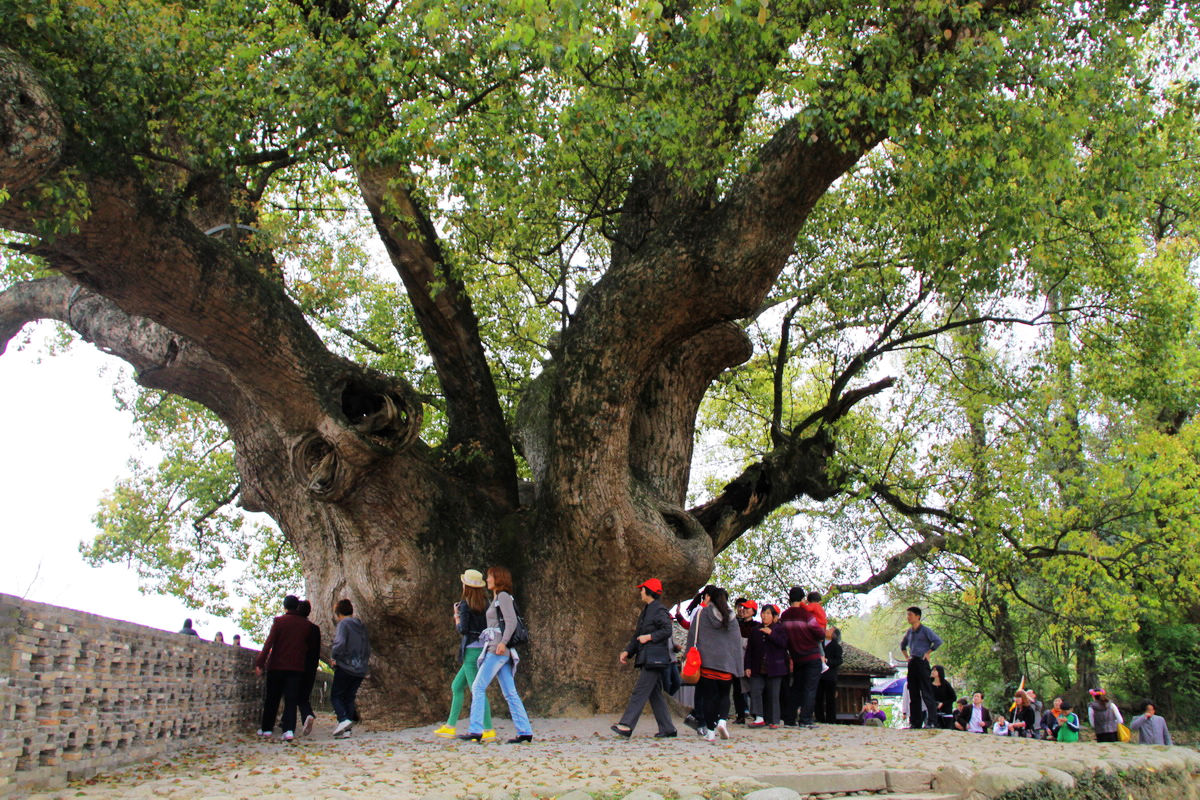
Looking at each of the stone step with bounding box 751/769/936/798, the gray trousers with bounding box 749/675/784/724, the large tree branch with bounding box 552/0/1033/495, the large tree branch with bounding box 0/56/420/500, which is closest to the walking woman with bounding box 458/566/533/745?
the large tree branch with bounding box 552/0/1033/495

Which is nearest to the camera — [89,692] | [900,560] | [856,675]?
[89,692]

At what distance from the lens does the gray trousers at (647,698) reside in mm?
8133

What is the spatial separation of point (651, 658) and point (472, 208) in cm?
519

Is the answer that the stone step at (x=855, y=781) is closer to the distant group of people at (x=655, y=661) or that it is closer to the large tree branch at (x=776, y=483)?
the distant group of people at (x=655, y=661)

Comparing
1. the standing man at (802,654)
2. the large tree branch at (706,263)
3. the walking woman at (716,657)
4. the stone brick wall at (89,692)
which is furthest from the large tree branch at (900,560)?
the stone brick wall at (89,692)

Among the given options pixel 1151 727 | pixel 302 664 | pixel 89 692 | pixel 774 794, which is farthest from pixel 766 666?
pixel 1151 727

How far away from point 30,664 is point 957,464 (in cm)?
1436

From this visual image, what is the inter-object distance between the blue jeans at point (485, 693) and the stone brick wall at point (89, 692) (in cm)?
241

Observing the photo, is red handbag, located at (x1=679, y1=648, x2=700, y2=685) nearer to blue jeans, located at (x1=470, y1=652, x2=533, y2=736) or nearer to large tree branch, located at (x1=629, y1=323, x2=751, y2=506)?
blue jeans, located at (x1=470, y1=652, x2=533, y2=736)

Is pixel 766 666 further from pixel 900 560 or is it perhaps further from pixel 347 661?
pixel 900 560

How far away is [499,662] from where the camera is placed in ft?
25.9

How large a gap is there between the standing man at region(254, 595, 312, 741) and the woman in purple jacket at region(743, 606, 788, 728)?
16.0 feet

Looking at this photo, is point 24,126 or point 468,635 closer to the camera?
point 24,126

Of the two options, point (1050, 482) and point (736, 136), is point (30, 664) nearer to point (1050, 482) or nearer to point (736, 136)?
point (736, 136)
